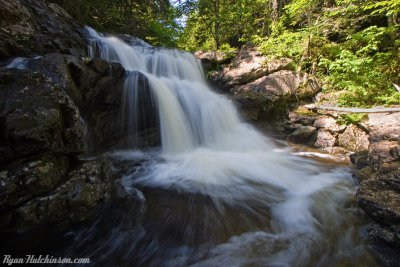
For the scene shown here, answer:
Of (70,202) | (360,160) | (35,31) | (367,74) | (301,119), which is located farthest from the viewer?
(301,119)

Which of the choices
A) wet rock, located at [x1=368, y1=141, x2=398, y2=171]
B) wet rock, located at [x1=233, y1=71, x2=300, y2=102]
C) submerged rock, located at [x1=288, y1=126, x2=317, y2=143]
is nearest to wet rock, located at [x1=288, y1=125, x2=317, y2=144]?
submerged rock, located at [x1=288, y1=126, x2=317, y2=143]

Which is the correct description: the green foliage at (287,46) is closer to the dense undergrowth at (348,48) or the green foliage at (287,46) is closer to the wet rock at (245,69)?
the dense undergrowth at (348,48)

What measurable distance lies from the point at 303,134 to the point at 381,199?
4.70 metres

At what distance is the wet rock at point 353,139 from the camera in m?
6.66

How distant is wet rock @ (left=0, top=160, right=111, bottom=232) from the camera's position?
293 cm

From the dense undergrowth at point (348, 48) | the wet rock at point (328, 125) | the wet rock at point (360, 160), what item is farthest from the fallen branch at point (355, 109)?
the wet rock at point (360, 160)

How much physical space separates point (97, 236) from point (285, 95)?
7.90 meters

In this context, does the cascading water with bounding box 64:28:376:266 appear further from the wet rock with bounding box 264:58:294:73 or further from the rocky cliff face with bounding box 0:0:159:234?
the wet rock with bounding box 264:58:294:73

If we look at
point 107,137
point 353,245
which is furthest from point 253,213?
point 107,137

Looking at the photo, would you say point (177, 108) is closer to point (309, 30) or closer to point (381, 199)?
point (381, 199)

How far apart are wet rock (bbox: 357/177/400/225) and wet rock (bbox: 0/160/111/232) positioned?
143 inches

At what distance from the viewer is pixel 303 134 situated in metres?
7.76

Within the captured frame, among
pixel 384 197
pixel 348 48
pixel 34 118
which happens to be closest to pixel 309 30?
pixel 348 48

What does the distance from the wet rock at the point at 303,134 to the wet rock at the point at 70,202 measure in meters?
5.93
